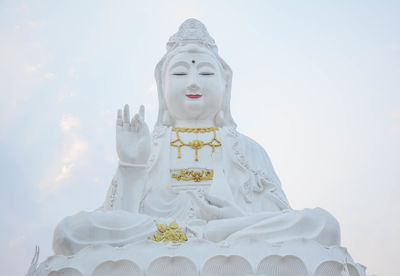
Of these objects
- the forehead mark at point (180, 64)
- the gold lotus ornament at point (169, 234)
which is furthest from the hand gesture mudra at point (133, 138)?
the forehead mark at point (180, 64)

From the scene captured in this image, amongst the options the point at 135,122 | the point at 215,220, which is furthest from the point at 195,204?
the point at 135,122

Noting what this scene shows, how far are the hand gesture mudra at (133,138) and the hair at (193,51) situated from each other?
1.54 meters

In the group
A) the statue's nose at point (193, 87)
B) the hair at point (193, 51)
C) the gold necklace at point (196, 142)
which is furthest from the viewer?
the hair at point (193, 51)

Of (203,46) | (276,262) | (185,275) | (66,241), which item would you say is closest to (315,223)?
(276,262)

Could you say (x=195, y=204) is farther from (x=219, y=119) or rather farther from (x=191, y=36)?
(x=191, y=36)

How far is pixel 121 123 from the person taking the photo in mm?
6379

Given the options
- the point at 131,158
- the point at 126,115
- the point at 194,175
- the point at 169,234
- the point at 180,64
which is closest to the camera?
the point at 169,234

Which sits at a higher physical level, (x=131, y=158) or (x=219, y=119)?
(x=219, y=119)

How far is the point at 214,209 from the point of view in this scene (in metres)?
6.04

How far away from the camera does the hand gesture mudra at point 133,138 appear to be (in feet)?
20.6

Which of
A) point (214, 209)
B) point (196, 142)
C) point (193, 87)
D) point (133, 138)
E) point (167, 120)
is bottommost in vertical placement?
point (214, 209)

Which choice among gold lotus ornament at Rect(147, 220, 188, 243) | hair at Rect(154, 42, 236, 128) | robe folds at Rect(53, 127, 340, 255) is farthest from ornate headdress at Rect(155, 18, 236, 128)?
gold lotus ornament at Rect(147, 220, 188, 243)

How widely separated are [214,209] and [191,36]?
2865 mm

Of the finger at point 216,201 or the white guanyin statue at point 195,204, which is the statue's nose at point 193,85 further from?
the finger at point 216,201
